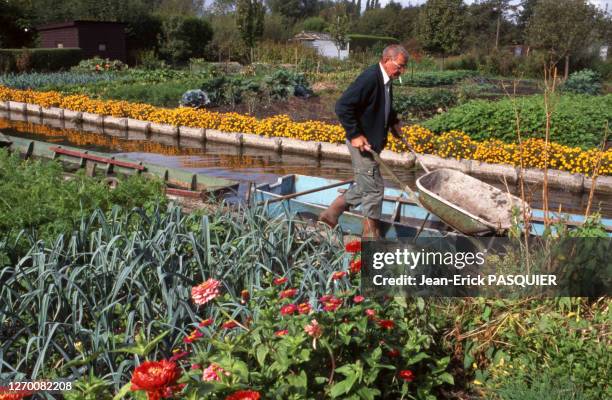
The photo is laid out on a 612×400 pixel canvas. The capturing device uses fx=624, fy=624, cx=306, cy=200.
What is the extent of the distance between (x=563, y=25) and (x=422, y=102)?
564 inches

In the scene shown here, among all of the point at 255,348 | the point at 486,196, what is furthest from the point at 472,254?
the point at 255,348

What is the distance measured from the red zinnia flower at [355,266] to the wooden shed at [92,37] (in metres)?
34.0

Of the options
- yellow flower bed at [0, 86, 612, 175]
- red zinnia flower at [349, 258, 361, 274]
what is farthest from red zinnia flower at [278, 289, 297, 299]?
yellow flower bed at [0, 86, 612, 175]

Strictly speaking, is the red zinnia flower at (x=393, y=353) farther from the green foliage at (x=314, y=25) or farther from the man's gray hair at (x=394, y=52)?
the green foliage at (x=314, y=25)

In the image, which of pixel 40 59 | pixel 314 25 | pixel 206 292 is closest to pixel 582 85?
pixel 206 292

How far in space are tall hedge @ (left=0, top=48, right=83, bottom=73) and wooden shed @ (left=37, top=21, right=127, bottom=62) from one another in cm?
116

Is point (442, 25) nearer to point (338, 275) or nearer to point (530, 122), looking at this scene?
point (530, 122)

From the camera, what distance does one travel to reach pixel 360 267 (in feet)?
11.8

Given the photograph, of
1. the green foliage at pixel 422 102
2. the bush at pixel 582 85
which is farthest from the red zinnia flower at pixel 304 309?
the bush at pixel 582 85

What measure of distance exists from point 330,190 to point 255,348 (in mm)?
4880

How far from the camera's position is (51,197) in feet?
17.4

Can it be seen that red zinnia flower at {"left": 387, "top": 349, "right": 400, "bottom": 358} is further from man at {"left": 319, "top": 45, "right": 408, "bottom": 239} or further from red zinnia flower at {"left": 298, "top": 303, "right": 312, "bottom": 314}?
man at {"left": 319, "top": 45, "right": 408, "bottom": 239}

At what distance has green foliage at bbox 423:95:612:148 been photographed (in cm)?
1158

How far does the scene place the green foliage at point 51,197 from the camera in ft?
15.6
